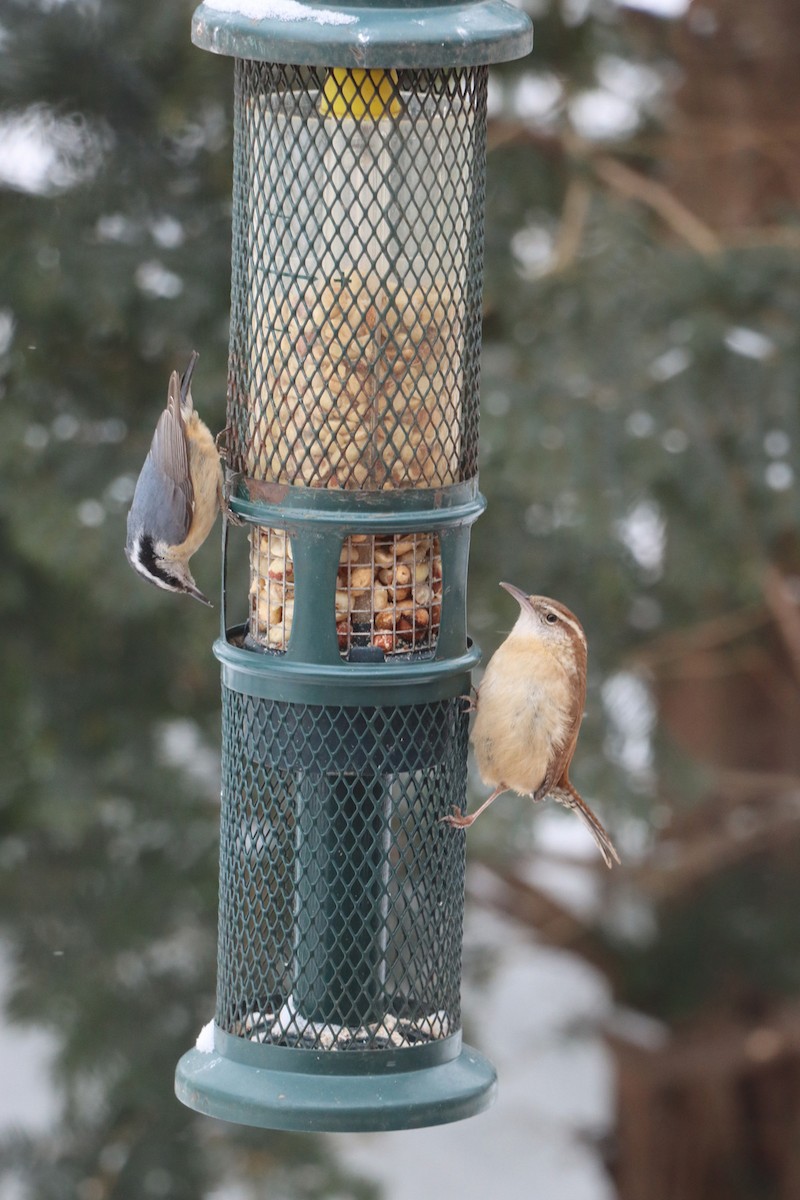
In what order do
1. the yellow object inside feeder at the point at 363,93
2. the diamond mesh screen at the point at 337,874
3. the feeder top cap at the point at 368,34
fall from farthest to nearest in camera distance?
the diamond mesh screen at the point at 337,874, the yellow object inside feeder at the point at 363,93, the feeder top cap at the point at 368,34

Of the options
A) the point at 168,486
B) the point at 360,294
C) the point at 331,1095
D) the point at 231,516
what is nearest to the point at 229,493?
the point at 231,516

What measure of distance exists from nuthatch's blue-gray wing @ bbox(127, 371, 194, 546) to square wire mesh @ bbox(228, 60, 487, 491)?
887mm

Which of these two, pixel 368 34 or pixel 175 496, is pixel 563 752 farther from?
pixel 368 34

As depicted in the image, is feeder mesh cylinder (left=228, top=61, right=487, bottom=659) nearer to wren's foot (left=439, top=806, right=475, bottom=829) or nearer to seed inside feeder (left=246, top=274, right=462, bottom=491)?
seed inside feeder (left=246, top=274, right=462, bottom=491)

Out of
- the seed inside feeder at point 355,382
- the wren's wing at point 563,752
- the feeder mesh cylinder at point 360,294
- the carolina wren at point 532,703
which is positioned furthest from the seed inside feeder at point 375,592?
the wren's wing at point 563,752

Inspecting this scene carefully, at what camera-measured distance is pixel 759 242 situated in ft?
21.0

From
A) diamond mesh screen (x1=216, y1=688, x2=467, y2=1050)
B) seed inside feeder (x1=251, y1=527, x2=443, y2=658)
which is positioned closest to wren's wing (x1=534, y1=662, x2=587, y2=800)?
diamond mesh screen (x1=216, y1=688, x2=467, y2=1050)

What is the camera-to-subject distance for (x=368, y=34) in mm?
3006

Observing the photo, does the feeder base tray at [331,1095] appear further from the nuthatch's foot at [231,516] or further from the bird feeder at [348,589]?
the nuthatch's foot at [231,516]

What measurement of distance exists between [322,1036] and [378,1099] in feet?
0.62

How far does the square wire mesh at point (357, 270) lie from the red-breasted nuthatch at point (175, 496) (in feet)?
2.84

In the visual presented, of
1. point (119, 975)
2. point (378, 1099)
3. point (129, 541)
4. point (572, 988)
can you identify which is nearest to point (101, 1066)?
point (119, 975)

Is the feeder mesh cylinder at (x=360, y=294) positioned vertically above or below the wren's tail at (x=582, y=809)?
above

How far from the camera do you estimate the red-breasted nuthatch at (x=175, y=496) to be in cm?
Result: 436
